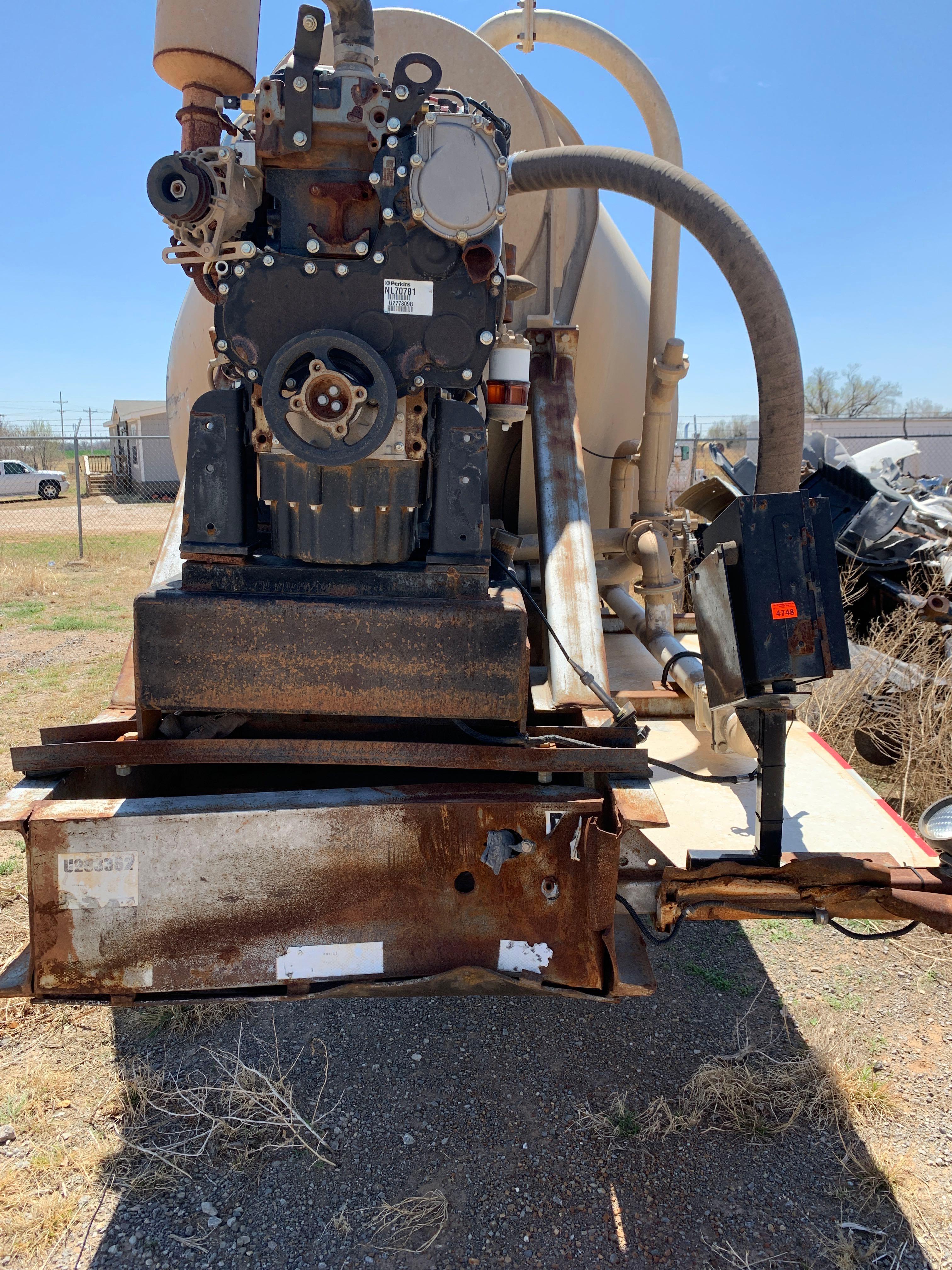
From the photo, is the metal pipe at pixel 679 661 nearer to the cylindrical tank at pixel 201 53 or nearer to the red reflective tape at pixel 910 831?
the red reflective tape at pixel 910 831

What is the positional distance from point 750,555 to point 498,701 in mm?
673

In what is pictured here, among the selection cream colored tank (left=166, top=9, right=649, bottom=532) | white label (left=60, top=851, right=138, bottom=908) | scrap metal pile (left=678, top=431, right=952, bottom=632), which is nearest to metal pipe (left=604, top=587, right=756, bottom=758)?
cream colored tank (left=166, top=9, right=649, bottom=532)

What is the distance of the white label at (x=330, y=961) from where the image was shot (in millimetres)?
1854

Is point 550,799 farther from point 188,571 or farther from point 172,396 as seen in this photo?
point 172,396

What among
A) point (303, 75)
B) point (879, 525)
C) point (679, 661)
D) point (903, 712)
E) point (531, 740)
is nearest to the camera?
point (303, 75)

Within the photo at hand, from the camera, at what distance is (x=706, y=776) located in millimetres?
2742

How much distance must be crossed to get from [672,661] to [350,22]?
7.08ft

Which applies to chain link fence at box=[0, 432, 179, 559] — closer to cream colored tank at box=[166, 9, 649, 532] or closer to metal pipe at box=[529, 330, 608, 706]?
cream colored tank at box=[166, 9, 649, 532]

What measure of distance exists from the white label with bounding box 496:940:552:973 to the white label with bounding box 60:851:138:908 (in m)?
0.83

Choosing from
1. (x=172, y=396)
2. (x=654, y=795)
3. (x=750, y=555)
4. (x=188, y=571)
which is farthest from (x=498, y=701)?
(x=172, y=396)

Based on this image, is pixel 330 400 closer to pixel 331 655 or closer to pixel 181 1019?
pixel 331 655

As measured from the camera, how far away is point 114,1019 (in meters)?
2.79

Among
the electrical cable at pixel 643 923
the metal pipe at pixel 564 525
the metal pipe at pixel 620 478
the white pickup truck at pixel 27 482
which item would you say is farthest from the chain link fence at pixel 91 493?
the electrical cable at pixel 643 923

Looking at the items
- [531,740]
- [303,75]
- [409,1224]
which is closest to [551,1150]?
[409,1224]
